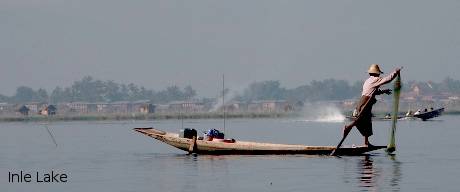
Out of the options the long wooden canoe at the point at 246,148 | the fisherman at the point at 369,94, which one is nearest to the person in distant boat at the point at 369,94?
the fisherman at the point at 369,94

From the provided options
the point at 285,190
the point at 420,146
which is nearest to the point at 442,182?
the point at 285,190

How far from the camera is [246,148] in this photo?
53.0 m

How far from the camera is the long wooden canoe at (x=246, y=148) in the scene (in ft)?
169

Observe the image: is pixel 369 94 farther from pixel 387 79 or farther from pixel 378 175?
pixel 378 175

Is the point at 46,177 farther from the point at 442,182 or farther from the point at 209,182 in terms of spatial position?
the point at 442,182

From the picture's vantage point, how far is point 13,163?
5556 centimetres

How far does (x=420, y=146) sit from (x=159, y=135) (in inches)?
787

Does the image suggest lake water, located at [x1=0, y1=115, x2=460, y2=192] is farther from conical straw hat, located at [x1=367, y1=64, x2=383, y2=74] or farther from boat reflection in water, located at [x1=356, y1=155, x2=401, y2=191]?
conical straw hat, located at [x1=367, y1=64, x2=383, y2=74]

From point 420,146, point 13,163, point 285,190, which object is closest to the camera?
point 285,190

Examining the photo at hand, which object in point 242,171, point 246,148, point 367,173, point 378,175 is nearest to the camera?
point 378,175

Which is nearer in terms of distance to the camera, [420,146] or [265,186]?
[265,186]

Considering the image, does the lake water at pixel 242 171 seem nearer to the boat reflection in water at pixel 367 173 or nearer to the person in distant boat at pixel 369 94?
the boat reflection in water at pixel 367 173

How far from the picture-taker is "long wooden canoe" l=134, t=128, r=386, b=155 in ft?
169

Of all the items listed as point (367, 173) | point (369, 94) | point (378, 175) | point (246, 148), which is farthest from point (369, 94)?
point (378, 175)
